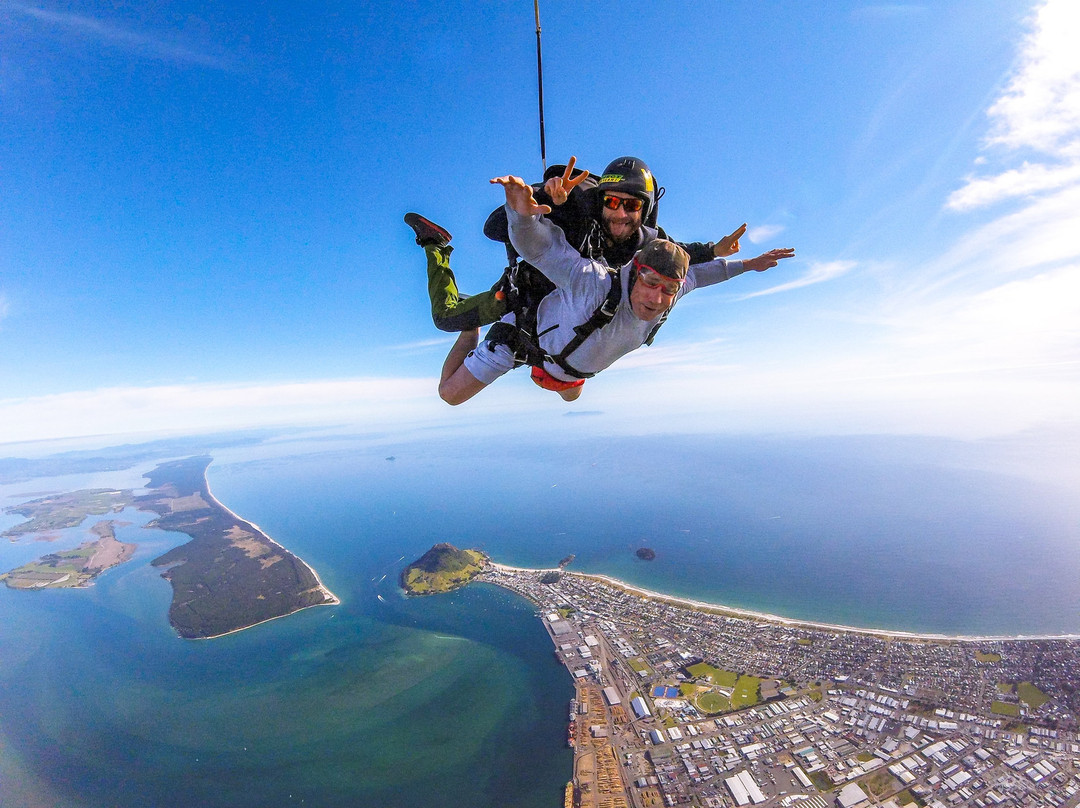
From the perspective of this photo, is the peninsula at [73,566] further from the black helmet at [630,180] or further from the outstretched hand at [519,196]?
the black helmet at [630,180]

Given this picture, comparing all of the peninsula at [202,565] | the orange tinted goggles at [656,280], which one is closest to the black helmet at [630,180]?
the orange tinted goggles at [656,280]

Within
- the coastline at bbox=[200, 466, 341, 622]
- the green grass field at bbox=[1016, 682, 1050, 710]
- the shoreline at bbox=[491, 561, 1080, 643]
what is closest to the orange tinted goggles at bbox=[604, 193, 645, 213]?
the shoreline at bbox=[491, 561, 1080, 643]

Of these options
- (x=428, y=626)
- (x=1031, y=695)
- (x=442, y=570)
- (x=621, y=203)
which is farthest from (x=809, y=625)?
(x=621, y=203)

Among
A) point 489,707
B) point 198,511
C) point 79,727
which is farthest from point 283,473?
point 489,707

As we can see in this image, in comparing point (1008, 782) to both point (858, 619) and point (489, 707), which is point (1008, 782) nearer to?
point (858, 619)

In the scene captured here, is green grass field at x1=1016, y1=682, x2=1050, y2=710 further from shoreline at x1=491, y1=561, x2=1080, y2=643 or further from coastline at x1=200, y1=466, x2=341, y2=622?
coastline at x1=200, y1=466, x2=341, y2=622

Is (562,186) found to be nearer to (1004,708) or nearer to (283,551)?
(1004,708)
